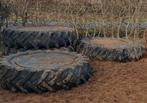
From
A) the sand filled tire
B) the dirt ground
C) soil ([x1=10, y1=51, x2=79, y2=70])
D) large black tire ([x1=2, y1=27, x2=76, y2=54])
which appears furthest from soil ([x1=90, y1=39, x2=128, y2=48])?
soil ([x1=10, y1=51, x2=79, y2=70])

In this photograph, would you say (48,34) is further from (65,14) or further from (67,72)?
(65,14)

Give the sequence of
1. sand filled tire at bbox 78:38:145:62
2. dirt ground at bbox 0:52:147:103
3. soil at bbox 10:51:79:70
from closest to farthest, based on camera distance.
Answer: dirt ground at bbox 0:52:147:103 → soil at bbox 10:51:79:70 → sand filled tire at bbox 78:38:145:62

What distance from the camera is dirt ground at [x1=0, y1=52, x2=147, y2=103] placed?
12.2 ft

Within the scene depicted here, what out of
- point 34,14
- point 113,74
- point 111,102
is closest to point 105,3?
point 34,14

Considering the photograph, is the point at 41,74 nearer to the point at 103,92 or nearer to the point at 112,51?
the point at 103,92

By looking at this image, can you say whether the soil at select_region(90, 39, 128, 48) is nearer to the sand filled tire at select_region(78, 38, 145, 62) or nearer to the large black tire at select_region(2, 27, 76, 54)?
the sand filled tire at select_region(78, 38, 145, 62)

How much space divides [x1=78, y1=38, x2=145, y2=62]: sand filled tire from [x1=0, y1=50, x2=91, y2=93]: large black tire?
3.04ft

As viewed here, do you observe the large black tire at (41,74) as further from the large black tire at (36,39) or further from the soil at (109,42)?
the soil at (109,42)

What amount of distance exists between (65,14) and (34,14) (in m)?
0.78

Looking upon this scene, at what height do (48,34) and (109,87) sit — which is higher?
(48,34)

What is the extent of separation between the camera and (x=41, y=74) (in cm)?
389

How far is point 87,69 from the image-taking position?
4.31 meters

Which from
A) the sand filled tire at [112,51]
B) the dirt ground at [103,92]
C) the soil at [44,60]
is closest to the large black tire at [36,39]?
the sand filled tire at [112,51]

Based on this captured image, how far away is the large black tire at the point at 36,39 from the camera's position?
530cm
